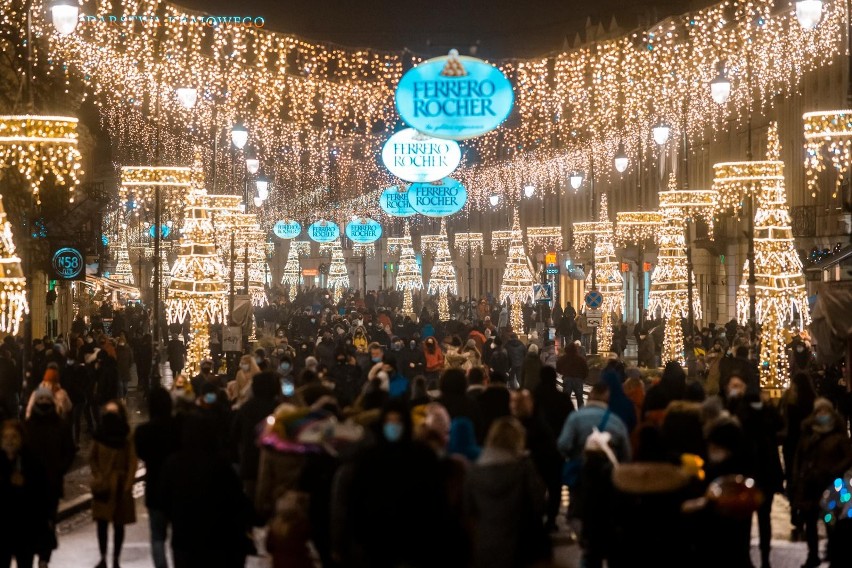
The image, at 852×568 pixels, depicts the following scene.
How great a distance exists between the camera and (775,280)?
2888 centimetres

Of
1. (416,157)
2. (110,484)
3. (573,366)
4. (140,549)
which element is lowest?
(140,549)

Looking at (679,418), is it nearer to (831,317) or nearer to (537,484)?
(537,484)

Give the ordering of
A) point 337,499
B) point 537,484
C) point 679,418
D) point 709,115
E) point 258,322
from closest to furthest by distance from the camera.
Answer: point 337,499
point 537,484
point 679,418
point 709,115
point 258,322

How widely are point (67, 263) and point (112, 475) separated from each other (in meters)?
15.1

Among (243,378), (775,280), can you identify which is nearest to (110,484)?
(243,378)

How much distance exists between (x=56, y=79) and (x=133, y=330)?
11138 millimetres

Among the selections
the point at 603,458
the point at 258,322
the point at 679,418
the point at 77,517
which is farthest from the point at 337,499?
the point at 258,322

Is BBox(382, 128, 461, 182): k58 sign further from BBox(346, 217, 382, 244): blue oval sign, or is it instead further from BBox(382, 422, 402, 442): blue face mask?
BBox(346, 217, 382, 244): blue oval sign

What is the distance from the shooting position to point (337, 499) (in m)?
9.65

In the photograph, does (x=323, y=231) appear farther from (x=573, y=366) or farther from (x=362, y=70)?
(x=573, y=366)

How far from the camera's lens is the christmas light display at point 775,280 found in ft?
93.9

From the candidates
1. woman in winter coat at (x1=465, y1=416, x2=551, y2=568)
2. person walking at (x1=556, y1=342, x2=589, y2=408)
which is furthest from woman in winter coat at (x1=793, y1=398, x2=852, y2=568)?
person walking at (x1=556, y1=342, x2=589, y2=408)

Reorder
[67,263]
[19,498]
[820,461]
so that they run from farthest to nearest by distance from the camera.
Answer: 1. [67,263]
2. [820,461]
3. [19,498]

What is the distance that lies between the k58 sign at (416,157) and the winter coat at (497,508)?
16.1 metres
